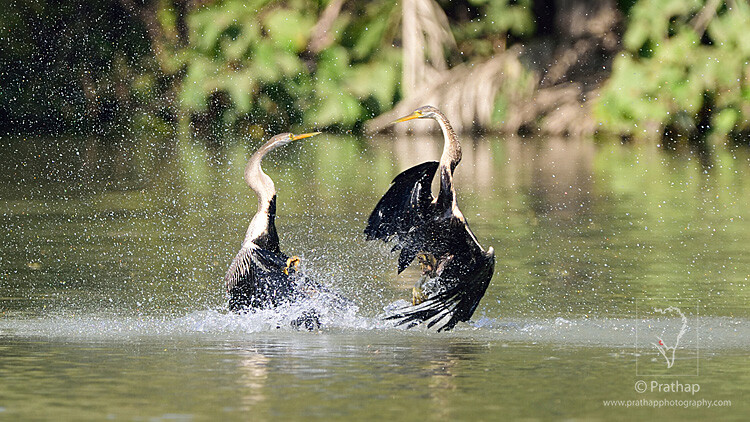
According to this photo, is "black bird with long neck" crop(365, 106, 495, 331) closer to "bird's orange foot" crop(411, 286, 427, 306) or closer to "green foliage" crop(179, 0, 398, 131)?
"bird's orange foot" crop(411, 286, 427, 306)

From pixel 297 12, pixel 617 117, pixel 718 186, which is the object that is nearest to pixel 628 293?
pixel 718 186

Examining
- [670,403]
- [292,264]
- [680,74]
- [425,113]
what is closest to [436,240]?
[425,113]

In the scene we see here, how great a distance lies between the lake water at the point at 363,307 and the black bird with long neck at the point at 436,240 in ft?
0.57

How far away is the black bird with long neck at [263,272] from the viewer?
29.3ft

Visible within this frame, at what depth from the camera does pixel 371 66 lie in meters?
29.8

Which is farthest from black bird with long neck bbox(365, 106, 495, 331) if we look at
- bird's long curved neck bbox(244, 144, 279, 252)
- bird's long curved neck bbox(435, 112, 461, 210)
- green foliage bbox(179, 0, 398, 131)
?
green foliage bbox(179, 0, 398, 131)

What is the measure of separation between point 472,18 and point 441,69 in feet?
9.47

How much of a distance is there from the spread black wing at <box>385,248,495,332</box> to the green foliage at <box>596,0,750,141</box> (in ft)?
58.4

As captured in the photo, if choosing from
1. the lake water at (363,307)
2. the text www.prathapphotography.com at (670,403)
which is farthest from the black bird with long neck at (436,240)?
the text www.prathapphotography.com at (670,403)

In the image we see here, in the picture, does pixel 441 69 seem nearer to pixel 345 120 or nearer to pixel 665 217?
pixel 345 120

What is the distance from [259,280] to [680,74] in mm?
18935

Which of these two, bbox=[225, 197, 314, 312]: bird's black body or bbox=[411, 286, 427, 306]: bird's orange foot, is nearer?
bbox=[225, 197, 314, 312]: bird's black body

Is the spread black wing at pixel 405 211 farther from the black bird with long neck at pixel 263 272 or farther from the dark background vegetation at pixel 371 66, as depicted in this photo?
the dark background vegetation at pixel 371 66

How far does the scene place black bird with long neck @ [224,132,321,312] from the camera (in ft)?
29.3
